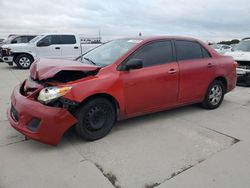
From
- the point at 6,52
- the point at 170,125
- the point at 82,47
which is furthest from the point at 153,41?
the point at 6,52

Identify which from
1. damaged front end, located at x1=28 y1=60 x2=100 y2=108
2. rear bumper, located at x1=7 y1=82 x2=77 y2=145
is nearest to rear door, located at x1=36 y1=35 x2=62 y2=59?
damaged front end, located at x1=28 y1=60 x2=100 y2=108

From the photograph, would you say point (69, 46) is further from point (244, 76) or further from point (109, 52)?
point (109, 52)

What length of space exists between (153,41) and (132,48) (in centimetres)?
52

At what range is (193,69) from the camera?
4.95m

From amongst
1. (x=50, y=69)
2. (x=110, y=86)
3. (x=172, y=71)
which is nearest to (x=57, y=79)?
(x=50, y=69)

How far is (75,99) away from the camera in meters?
3.43

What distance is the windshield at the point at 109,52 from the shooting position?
4.21m

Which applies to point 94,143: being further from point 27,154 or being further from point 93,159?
point 27,154

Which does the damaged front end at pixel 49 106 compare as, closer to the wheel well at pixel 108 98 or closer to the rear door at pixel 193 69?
the wheel well at pixel 108 98

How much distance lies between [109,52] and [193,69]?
166cm

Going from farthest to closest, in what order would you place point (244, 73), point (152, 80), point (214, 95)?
point (244, 73) < point (214, 95) < point (152, 80)

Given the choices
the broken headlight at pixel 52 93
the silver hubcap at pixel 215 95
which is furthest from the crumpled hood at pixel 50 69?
the silver hubcap at pixel 215 95

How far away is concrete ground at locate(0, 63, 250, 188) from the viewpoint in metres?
2.81

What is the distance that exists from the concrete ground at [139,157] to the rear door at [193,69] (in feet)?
2.04
